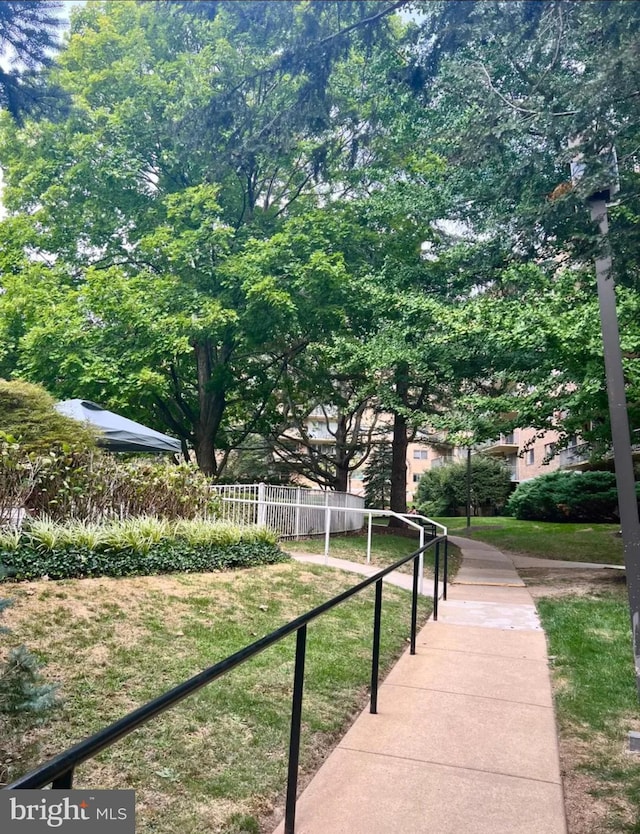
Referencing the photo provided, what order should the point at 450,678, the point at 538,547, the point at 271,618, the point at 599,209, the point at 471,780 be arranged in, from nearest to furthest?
the point at 471,780, the point at 599,209, the point at 450,678, the point at 271,618, the point at 538,547

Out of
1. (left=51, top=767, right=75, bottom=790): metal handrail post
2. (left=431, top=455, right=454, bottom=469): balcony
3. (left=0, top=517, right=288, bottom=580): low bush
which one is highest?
(left=431, top=455, right=454, bottom=469): balcony

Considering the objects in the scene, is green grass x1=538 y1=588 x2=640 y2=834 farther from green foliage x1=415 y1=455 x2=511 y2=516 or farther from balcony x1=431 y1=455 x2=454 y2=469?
balcony x1=431 y1=455 x2=454 y2=469

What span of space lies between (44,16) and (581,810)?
5.40 m

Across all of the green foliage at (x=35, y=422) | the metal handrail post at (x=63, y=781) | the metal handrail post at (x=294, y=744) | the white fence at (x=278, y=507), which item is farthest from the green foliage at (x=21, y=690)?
the white fence at (x=278, y=507)

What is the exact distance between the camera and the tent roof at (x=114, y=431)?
9.88m

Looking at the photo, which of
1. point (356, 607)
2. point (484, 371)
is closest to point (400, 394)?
point (484, 371)

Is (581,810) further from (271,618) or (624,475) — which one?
(271,618)

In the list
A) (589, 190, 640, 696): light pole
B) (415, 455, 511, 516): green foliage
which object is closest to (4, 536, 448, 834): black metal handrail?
(589, 190, 640, 696): light pole

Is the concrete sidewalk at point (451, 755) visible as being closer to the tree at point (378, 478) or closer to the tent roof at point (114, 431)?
the tent roof at point (114, 431)

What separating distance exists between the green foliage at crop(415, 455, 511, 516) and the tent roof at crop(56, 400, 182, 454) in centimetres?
2653

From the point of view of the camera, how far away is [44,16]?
3.84 metres

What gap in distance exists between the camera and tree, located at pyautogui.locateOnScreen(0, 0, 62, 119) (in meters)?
3.79

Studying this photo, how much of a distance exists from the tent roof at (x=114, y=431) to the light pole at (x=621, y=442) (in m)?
7.31

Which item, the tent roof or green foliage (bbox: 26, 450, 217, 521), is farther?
→ the tent roof
